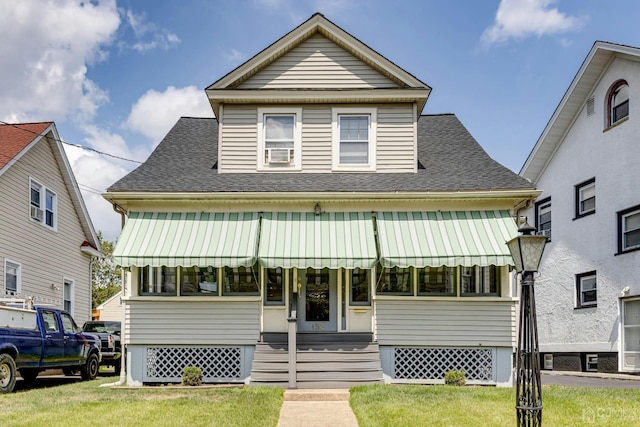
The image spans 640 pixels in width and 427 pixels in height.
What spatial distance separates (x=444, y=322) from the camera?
13.5 meters

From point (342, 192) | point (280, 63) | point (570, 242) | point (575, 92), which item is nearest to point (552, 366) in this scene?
point (570, 242)

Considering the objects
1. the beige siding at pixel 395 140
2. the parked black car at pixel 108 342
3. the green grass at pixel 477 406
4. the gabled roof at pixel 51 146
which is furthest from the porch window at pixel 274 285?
the gabled roof at pixel 51 146

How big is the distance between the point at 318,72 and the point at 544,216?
468 inches

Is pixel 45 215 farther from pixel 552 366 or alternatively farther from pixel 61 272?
pixel 552 366

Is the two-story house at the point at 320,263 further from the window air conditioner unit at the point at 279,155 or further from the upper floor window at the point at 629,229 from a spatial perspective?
the upper floor window at the point at 629,229

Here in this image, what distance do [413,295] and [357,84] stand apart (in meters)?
5.42

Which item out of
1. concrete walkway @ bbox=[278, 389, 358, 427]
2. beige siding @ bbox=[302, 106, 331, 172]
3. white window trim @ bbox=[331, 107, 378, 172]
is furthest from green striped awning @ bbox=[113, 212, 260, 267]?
concrete walkway @ bbox=[278, 389, 358, 427]

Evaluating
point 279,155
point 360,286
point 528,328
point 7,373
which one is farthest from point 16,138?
point 528,328

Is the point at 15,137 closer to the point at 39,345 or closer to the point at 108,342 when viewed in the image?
the point at 108,342

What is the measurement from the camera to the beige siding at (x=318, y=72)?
591 inches

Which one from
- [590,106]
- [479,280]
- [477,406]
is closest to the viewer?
[477,406]

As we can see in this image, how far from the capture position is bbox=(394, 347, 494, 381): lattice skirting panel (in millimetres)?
13492

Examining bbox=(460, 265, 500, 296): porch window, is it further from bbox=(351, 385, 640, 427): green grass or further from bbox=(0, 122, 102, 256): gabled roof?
bbox=(0, 122, 102, 256): gabled roof

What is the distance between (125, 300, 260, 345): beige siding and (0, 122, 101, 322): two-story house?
487cm
